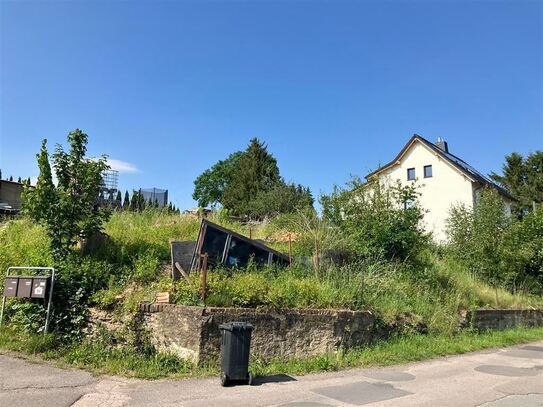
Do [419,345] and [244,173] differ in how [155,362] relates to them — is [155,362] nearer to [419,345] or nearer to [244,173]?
[419,345]

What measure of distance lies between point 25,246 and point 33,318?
3.41 meters

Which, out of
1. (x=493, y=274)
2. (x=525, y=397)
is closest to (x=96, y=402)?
(x=525, y=397)

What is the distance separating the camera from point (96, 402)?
258 inches

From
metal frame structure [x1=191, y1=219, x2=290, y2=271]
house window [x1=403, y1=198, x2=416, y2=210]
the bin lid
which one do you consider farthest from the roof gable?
the bin lid

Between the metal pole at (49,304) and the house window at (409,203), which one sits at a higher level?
the house window at (409,203)

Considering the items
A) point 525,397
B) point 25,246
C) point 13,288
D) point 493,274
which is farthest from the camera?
→ point 493,274

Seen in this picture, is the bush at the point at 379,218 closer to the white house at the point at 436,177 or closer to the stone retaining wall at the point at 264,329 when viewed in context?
the stone retaining wall at the point at 264,329

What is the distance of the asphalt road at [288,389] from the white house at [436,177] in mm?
28599

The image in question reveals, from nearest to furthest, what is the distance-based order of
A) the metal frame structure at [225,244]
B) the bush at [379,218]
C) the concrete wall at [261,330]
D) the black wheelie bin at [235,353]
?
1. the black wheelie bin at [235,353]
2. the concrete wall at [261,330]
3. the metal frame structure at [225,244]
4. the bush at [379,218]

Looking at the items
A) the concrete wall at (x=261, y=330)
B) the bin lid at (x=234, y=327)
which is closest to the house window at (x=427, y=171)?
the concrete wall at (x=261, y=330)

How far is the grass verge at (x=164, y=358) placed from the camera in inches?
328

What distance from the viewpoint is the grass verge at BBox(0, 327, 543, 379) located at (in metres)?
8.34

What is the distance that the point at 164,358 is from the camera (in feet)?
28.7

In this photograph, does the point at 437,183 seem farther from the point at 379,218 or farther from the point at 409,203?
the point at 379,218
